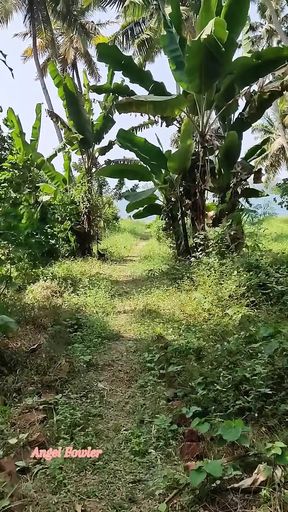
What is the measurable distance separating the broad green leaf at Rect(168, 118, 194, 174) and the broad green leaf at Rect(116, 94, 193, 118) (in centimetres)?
25

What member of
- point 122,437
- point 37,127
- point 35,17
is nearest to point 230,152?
point 37,127

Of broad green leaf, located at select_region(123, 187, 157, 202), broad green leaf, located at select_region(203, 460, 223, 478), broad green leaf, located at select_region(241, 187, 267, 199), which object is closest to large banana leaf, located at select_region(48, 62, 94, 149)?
broad green leaf, located at select_region(123, 187, 157, 202)

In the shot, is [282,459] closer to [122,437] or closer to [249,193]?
[122,437]

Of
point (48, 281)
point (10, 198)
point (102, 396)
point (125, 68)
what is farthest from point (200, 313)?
point (125, 68)

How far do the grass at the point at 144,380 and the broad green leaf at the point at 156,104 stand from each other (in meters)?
2.31

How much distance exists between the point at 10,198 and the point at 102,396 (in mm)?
3737

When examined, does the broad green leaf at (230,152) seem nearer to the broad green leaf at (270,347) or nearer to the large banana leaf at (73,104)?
the large banana leaf at (73,104)

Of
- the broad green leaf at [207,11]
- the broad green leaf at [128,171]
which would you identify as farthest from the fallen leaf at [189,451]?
the broad green leaf at [207,11]

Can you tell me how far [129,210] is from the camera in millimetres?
7672

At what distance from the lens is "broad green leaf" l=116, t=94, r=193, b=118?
6.26 metres

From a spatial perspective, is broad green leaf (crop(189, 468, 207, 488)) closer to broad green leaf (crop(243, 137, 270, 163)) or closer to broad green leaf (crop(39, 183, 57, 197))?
broad green leaf (crop(243, 137, 270, 163))

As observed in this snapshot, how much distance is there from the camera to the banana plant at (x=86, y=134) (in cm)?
908

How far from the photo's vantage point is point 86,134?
31.0 ft

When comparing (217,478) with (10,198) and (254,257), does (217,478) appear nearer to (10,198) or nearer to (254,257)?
(254,257)
